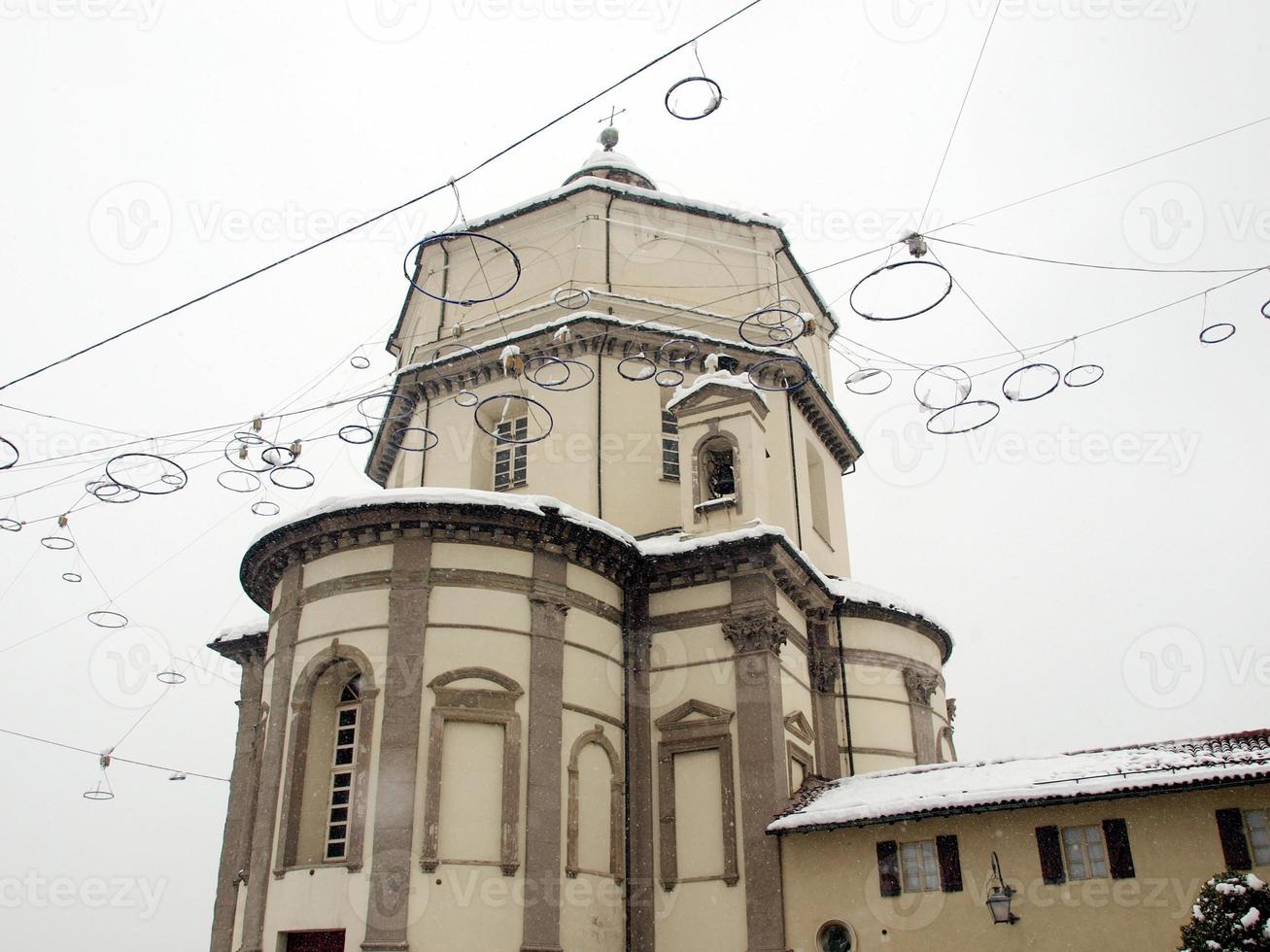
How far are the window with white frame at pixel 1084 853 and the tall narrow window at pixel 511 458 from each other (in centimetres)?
1272

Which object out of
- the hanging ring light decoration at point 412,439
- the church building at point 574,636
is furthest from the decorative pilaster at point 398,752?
the hanging ring light decoration at point 412,439

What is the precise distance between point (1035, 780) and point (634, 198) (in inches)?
622

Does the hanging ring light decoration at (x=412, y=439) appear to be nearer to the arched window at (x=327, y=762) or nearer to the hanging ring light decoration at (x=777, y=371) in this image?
the arched window at (x=327, y=762)

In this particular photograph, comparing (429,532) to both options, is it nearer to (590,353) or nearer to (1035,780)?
(590,353)

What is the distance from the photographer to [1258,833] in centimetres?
1549

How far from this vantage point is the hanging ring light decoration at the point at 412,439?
24878 mm

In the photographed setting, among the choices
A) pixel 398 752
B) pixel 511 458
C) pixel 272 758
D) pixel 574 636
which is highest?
pixel 511 458

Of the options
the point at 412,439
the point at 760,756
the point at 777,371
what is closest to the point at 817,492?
the point at 777,371

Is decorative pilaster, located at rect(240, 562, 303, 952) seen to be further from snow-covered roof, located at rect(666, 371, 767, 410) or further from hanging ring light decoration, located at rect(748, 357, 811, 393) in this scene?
hanging ring light decoration, located at rect(748, 357, 811, 393)

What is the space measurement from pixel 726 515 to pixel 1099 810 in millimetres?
8358

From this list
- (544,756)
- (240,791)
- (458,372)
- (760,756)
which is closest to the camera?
(544,756)

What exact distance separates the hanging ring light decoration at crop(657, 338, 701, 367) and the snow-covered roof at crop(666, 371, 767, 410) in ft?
4.76

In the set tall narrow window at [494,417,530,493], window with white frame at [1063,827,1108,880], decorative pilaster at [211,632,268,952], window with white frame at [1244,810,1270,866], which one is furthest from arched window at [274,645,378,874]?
window with white frame at [1244,810,1270,866]

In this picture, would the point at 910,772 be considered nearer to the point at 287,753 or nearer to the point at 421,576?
the point at 421,576
